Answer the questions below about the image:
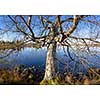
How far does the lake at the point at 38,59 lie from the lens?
2582 millimetres

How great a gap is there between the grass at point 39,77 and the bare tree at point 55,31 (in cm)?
6

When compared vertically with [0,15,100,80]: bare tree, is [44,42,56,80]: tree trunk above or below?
below

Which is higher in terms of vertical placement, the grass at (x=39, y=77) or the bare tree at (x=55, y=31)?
the bare tree at (x=55, y=31)

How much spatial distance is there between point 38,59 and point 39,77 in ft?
0.51

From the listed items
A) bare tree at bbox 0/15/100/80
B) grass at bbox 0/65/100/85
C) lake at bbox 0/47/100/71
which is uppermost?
bare tree at bbox 0/15/100/80

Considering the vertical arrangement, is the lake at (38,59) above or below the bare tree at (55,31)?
below

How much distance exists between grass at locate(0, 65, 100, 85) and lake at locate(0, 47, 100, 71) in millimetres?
44

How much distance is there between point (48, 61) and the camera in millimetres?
2607

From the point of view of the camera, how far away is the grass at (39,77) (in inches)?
102

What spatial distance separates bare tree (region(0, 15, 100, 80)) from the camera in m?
2.61

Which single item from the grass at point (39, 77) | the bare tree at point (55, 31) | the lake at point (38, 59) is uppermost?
the bare tree at point (55, 31)

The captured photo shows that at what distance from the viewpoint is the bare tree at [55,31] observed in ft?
8.55
